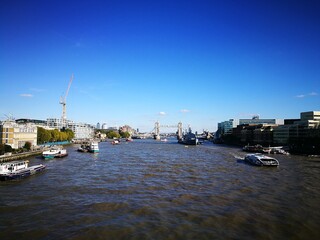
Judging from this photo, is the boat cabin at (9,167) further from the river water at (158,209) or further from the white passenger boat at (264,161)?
the white passenger boat at (264,161)

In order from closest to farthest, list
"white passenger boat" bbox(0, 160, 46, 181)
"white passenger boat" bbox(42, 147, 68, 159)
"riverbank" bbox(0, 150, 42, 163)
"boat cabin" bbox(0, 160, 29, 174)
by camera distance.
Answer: "white passenger boat" bbox(0, 160, 46, 181) < "boat cabin" bbox(0, 160, 29, 174) < "riverbank" bbox(0, 150, 42, 163) < "white passenger boat" bbox(42, 147, 68, 159)

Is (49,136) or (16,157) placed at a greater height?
(49,136)

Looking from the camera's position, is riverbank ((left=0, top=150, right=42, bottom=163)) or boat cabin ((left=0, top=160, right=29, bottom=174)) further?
riverbank ((left=0, top=150, right=42, bottom=163))

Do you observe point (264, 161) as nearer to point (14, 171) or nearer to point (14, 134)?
point (14, 171)

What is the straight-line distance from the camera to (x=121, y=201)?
60.5 ft

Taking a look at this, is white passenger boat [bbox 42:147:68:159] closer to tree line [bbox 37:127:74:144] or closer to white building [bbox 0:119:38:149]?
white building [bbox 0:119:38:149]

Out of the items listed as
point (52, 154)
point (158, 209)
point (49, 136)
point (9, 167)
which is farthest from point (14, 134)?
point (158, 209)

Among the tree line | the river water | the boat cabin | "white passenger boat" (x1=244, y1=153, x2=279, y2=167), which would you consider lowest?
the river water

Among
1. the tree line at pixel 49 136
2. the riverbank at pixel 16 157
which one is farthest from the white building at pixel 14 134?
the tree line at pixel 49 136

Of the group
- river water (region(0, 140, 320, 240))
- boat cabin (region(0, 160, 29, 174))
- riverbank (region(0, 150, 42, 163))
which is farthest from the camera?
riverbank (region(0, 150, 42, 163))

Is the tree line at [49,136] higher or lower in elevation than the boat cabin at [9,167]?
higher

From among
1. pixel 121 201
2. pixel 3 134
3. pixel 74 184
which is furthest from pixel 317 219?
pixel 3 134

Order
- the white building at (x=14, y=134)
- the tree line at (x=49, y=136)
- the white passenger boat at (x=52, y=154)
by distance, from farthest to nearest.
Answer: the tree line at (x=49, y=136) → the white building at (x=14, y=134) → the white passenger boat at (x=52, y=154)

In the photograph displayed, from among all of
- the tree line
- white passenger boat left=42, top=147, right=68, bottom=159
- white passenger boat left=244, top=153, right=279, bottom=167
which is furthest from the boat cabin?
the tree line
